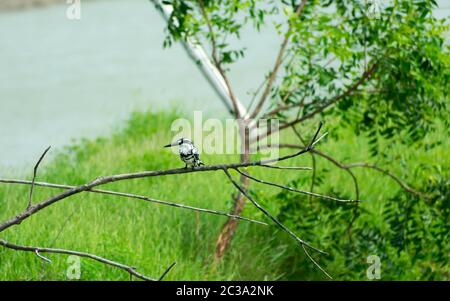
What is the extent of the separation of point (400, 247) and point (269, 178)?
42.4 inches

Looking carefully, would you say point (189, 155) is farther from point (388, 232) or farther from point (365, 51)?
point (388, 232)

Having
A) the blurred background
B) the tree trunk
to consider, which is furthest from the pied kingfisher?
the tree trunk

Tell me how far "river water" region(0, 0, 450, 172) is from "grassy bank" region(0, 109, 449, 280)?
27.9 inches

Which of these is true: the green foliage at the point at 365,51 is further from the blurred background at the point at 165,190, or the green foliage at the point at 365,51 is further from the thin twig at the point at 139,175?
the thin twig at the point at 139,175

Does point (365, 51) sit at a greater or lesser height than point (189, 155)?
greater

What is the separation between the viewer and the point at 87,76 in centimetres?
804

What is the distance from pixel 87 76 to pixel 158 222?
12.5 feet

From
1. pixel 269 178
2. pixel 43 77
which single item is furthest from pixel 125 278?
pixel 43 77

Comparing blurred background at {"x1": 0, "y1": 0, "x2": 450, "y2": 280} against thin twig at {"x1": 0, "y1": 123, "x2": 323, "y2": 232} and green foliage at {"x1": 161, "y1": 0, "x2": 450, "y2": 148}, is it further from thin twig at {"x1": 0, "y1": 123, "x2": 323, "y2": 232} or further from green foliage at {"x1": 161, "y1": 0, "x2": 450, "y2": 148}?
thin twig at {"x1": 0, "y1": 123, "x2": 323, "y2": 232}

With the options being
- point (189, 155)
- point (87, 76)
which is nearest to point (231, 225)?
point (189, 155)

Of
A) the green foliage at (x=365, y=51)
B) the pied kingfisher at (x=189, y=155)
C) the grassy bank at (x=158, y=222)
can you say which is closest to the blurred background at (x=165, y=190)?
the grassy bank at (x=158, y=222)

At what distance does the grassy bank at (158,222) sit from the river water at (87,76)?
71 centimetres

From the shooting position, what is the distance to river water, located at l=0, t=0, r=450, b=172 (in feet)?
22.1

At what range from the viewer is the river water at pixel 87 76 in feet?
22.1
